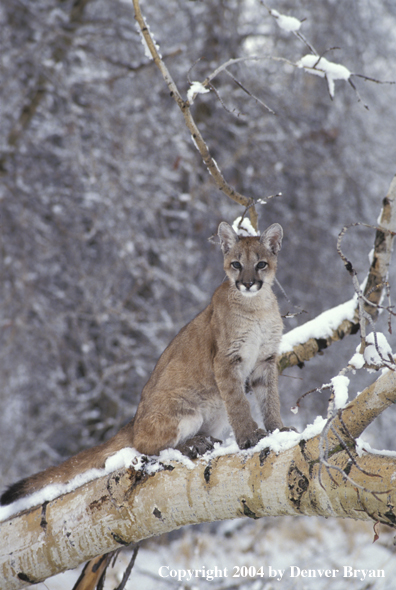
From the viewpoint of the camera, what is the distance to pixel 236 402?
340 centimetres

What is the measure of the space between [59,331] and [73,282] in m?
0.72

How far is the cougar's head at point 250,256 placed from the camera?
367 centimetres

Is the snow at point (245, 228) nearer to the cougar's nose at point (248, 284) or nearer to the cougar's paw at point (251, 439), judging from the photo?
the cougar's nose at point (248, 284)

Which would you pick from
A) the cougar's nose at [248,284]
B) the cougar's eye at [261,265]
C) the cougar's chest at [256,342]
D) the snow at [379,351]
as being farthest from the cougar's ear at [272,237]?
the snow at [379,351]

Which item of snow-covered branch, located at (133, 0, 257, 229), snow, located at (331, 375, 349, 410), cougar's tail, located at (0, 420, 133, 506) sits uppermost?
snow-covered branch, located at (133, 0, 257, 229)

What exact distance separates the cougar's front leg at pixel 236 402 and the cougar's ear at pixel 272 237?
2.78ft

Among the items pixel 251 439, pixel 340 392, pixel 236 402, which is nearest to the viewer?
pixel 340 392

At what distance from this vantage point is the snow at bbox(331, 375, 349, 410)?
2092 millimetres

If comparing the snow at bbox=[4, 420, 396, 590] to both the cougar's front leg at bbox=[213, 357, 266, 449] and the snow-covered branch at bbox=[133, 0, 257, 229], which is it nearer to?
the cougar's front leg at bbox=[213, 357, 266, 449]

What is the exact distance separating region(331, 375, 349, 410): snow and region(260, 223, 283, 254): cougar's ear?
1.77 m

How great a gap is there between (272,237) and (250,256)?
259mm

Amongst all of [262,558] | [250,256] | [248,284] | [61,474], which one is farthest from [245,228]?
[262,558]

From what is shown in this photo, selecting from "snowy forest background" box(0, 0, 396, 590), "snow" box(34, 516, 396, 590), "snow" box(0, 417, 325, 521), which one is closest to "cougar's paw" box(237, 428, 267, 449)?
"snow" box(0, 417, 325, 521)

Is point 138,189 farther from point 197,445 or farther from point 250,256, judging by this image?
point 197,445
